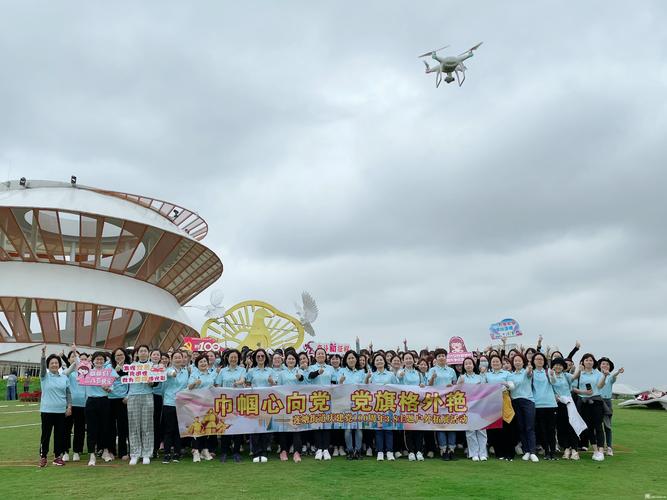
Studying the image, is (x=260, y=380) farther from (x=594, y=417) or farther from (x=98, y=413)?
(x=594, y=417)

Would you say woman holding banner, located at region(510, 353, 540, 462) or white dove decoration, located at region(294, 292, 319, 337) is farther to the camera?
white dove decoration, located at region(294, 292, 319, 337)

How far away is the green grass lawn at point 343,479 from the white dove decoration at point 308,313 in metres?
12.8

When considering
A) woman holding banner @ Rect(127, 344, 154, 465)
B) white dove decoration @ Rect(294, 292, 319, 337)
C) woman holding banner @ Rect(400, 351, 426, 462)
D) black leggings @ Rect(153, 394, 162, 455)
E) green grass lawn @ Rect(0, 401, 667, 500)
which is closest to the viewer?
green grass lawn @ Rect(0, 401, 667, 500)

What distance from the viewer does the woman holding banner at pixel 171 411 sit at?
8.38 m

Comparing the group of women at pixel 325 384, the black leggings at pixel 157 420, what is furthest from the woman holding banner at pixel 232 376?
the black leggings at pixel 157 420

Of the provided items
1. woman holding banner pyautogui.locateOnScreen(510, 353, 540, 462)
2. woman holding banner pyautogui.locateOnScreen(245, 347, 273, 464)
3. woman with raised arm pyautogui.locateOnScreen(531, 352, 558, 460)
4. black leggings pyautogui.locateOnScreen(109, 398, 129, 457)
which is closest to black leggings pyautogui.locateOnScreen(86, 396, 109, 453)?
black leggings pyautogui.locateOnScreen(109, 398, 129, 457)

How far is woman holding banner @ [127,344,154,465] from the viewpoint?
27.3 feet

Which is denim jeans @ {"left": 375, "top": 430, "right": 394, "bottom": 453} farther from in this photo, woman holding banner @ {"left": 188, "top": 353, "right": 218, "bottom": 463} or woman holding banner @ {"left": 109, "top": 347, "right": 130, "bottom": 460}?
woman holding banner @ {"left": 109, "top": 347, "right": 130, "bottom": 460}

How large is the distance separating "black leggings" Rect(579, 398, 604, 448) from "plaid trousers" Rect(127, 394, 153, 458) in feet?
21.9

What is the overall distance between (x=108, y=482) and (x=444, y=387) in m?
4.83

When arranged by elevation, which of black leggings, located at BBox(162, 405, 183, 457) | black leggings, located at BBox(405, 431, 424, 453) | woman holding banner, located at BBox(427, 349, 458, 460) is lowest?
black leggings, located at BBox(405, 431, 424, 453)

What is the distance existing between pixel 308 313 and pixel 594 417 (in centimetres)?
1366

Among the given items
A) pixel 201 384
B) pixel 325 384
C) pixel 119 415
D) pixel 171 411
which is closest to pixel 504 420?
pixel 325 384

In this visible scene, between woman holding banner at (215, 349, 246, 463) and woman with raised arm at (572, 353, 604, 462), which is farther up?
woman holding banner at (215, 349, 246, 463)
